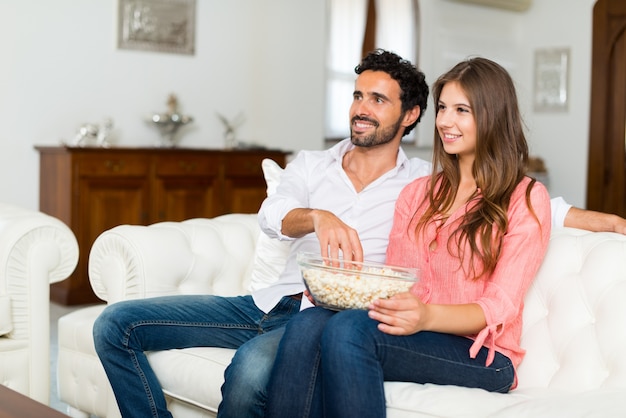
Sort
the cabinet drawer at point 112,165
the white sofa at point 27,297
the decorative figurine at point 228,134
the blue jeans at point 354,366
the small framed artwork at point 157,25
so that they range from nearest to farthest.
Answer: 1. the blue jeans at point 354,366
2. the white sofa at point 27,297
3. the cabinet drawer at point 112,165
4. the small framed artwork at point 157,25
5. the decorative figurine at point 228,134

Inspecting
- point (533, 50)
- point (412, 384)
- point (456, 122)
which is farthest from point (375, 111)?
point (533, 50)

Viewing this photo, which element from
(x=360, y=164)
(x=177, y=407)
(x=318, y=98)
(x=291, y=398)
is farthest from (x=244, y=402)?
(x=318, y=98)

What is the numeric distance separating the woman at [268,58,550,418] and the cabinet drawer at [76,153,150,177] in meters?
3.28

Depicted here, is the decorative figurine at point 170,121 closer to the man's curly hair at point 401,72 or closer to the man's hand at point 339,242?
the man's curly hair at point 401,72

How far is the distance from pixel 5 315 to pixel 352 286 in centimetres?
137

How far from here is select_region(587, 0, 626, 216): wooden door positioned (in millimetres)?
7426

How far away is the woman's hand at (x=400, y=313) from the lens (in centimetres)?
187

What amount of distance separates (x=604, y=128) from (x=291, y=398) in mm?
6183

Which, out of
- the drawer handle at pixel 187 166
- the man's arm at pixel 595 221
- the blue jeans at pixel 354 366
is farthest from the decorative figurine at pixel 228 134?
the blue jeans at pixel 354 366

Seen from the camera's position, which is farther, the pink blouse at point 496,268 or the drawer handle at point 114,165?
the drawer handle at point 114,165

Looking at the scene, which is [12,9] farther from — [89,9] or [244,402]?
[244,402]

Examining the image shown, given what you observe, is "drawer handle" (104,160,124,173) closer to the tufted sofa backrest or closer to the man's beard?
the man's beard

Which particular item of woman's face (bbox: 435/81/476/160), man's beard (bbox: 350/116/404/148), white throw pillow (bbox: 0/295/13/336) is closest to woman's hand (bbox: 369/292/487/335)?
woman's face (bbox: 435/81/476/160)

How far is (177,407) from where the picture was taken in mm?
2492
